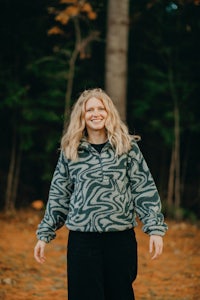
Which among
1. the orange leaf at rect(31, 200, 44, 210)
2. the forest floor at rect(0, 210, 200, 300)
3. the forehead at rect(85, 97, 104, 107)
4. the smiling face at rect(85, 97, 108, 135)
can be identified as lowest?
the forest floor at rect(0, 210, 200, 300)

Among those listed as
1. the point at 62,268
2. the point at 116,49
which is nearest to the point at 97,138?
the point at 62,268

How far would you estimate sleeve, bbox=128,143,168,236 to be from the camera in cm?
281

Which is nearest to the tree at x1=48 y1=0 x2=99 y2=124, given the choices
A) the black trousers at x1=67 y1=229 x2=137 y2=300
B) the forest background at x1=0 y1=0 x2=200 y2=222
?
the forest background at x1=0 y1=0 x2=200 y2=222

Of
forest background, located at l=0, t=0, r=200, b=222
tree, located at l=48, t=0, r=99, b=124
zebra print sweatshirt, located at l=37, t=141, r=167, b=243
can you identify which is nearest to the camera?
zebra print sweatshirt, located at l=37, t=141, r=167, b=243

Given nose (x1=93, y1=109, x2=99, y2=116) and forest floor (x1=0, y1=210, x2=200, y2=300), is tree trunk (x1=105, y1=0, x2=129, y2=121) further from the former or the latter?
nose (x1=93, y1=109, x2=99, y2=116)

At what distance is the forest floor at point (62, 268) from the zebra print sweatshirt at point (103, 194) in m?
1.81

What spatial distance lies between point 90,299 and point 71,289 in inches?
5.3

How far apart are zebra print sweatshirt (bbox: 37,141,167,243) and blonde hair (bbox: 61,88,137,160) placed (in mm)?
46

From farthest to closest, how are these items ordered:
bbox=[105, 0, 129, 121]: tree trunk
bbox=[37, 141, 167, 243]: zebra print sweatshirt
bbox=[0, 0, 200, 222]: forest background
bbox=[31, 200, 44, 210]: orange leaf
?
bbox=[31, 200, 44, 210]: orange leaf
bbox=[0, 0, 200, 222]: forest background
bbox=[105, 0, 129, 121]: tree trunk
bbox=[37, 141, 167, 243]: zebra print sweatshirt

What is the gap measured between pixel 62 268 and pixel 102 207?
303 cm

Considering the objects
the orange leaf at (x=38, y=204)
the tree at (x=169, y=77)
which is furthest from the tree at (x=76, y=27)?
the orange leaf at (x=38, y=204)

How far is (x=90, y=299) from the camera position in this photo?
279cm

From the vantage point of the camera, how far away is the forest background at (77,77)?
8258mm

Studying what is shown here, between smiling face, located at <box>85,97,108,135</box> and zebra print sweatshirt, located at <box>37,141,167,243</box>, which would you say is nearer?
zebra print sweatshirt, located at <box>37,141,167,243</box>
